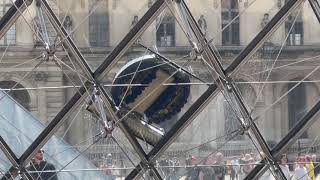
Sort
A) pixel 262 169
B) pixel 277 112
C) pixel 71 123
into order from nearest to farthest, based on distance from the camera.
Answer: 1. pixel 262 169
2. pixel 71 123
3. pixel 277 112

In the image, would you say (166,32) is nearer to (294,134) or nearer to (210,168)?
(210,168)

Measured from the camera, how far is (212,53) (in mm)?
8086

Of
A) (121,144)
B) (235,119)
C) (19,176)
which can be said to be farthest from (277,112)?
(19,176)

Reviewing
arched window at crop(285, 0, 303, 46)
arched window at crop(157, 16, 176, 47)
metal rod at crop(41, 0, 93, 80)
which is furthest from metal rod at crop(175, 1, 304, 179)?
metal rod at crop(41, 0, 93, 80)

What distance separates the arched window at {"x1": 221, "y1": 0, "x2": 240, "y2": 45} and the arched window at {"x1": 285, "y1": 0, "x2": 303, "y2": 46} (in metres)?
0.45

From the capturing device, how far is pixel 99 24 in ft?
30.9

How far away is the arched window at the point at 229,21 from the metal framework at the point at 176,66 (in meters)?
1.12

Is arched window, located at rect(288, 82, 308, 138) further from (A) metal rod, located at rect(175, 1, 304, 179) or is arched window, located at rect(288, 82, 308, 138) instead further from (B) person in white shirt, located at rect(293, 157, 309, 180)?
(A) metal rod, located at rect(175, 1, 304, 179)

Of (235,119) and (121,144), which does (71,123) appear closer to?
Result: (121,144)

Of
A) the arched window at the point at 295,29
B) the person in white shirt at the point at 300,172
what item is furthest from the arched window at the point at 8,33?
the person in white shirt at the point at 300,172

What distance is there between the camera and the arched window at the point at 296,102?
29.4 ft

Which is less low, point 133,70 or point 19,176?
point 133,70

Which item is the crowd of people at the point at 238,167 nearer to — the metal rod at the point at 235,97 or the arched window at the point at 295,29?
the metal rod at the point at 235,97

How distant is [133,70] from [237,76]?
0.77 metres
